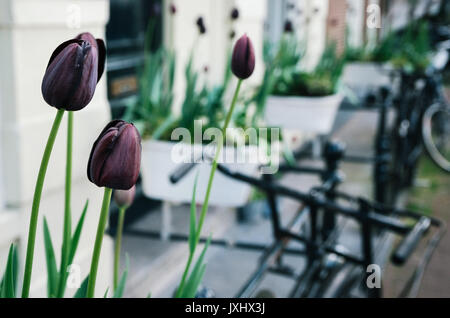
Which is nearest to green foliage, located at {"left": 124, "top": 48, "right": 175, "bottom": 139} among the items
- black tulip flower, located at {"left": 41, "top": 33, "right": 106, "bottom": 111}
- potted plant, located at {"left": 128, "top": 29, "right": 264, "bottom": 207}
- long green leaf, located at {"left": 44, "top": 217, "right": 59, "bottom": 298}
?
potted plant, located at {"left": 128, "top": 29, "right": 264, "bottom": 207}

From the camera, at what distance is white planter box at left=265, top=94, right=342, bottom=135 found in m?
3.56

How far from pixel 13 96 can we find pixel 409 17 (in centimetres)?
795

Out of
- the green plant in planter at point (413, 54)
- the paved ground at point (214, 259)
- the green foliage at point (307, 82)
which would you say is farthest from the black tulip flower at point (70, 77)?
the green plant in planter at point (413, 54)

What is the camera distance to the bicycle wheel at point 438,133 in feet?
16.0

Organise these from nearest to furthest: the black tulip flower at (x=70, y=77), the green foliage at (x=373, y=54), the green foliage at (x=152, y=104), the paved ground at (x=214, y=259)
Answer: the black tulip flower at (x=70, y=77), the green foliage at (x=152, y=104), the paved ground at (x=214, y=259), the green foliage at (x=373, y=54)

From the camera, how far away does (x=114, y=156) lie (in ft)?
2.37

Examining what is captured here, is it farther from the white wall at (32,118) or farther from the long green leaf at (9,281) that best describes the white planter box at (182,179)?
the long green leaf at (9,281)

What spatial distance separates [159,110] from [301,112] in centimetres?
117

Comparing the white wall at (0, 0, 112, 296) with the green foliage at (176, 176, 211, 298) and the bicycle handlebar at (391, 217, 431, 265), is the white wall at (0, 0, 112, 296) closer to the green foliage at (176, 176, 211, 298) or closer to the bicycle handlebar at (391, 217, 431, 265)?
the green foliage at (176, 176, 211, 298)

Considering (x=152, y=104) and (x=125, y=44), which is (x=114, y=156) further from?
(x=125, y=44)

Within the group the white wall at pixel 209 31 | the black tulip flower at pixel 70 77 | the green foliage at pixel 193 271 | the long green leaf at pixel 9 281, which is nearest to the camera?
the black tulip flower at pixel 70 77

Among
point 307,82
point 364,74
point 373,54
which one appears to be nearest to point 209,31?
point 307,82

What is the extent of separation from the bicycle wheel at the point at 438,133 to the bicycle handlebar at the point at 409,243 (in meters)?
3.33
